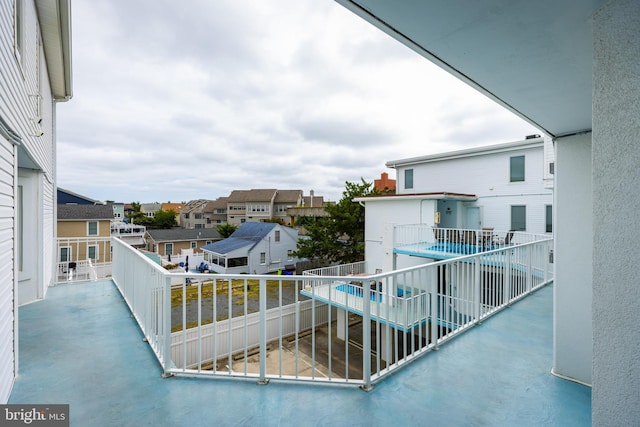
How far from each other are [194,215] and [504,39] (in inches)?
1846

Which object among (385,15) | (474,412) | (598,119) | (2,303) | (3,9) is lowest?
(474,412)

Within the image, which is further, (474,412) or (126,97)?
(126,97)

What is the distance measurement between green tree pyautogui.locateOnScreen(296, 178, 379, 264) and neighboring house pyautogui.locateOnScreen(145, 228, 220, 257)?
14481 mm

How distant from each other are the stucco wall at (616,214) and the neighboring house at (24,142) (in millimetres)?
3496

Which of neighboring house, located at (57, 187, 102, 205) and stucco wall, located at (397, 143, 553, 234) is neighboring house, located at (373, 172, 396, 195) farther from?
neighboring house, located at (57, 187, 102, 205)

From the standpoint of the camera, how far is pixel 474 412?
1977 millimetres

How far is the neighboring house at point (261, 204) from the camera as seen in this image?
3681 cm

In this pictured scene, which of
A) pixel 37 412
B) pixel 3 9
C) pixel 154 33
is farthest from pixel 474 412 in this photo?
pixel 154 33

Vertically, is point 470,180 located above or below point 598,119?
above

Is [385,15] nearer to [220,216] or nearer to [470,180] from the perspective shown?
[470,180]

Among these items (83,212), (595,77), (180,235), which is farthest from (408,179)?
(180,235)

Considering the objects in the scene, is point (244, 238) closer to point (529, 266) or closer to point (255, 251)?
point (255, 251)

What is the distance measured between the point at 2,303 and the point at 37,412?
85 centimetres

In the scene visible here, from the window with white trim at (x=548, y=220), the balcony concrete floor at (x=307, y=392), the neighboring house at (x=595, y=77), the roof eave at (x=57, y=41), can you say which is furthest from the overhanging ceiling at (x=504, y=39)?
the window with white trim at (x=548, y=220)
